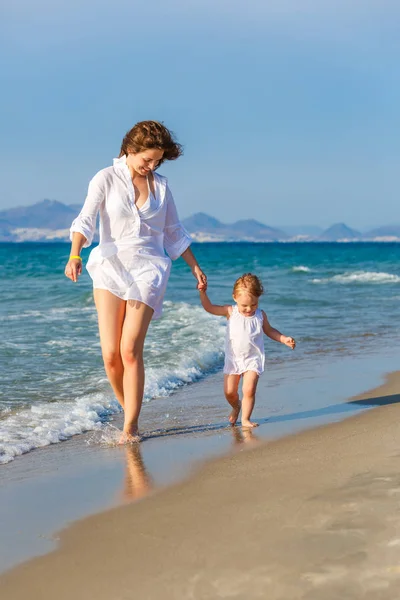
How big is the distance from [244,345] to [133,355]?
0.98m

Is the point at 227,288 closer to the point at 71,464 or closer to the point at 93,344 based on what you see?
the point at 93,344

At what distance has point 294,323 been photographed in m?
12.4

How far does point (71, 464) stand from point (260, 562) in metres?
2.01

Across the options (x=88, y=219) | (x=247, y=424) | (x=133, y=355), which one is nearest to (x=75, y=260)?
(x=88, y=219)

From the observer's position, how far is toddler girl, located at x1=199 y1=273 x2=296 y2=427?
17.6ft

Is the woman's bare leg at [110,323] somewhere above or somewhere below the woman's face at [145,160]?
below

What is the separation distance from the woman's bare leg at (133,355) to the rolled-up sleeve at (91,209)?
1.66 ft

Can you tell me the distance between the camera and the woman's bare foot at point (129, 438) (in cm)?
484

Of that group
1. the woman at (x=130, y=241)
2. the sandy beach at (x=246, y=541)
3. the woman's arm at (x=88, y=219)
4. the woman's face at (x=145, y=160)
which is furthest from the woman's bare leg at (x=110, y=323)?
the sandy beach at (x=246, y=541)

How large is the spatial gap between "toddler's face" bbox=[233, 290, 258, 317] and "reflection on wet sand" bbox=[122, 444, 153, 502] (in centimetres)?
128

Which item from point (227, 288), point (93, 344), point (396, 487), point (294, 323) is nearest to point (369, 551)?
point (396, 487)

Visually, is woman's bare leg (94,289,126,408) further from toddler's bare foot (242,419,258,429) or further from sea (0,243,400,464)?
toddler's bare foot (242,419,258,429)

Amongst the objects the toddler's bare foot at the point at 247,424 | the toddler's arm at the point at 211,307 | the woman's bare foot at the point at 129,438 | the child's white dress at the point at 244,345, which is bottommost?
the toddler's bare foot at the point at 247,424

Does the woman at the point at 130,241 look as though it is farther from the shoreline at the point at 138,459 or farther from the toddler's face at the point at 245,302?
the toddler's face at the point at 245,302
